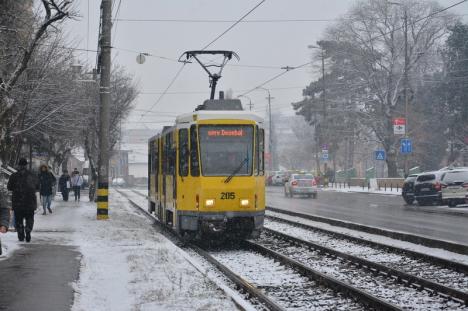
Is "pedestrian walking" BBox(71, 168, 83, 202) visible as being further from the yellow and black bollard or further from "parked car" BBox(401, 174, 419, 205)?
"parked car" BBox(401, 174, 419, 205)

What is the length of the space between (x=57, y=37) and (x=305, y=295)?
22616mm

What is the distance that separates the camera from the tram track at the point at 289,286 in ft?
34.8

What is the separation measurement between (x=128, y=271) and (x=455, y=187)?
26.2m

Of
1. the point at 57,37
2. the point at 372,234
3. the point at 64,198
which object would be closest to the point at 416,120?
the point at 64,198

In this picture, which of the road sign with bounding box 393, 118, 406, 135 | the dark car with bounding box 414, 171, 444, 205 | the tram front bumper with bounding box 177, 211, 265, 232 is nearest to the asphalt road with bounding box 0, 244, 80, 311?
the tram front bumper with bounding box 177, 211, 265, 232

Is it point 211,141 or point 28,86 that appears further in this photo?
point 28,86

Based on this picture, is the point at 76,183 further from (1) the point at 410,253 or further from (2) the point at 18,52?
(1) the point at 410,253

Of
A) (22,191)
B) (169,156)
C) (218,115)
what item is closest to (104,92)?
(169,156)

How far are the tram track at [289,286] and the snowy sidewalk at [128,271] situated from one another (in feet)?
1.99

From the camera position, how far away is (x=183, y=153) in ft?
59.8

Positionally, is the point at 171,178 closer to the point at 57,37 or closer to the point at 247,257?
the point at 247,257

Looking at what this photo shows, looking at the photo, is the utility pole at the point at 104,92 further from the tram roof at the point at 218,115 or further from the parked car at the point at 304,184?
the parked car at the point at 304,184

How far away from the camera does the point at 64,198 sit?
42000 mm

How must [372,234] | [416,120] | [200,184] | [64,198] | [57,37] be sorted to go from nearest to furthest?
[200,184] → [372,234] → [57,37] → [64,198] → [416,120]
